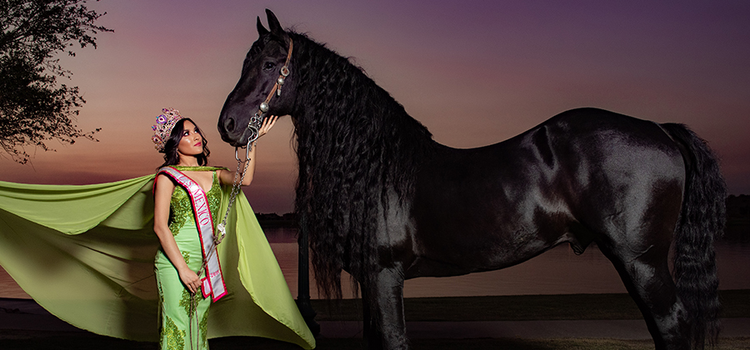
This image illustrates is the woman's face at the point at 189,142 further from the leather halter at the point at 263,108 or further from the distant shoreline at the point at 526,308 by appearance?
the distant shoreline at the point at 526,308

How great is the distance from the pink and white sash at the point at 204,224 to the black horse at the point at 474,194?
41cm

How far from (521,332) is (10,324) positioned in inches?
217

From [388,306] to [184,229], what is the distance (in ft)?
3.90

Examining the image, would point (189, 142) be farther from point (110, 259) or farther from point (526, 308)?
point (526, 308)

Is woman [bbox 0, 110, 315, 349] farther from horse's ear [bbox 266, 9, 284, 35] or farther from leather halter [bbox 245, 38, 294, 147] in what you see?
horse's ear [bbox 266, 9, 284, 35]

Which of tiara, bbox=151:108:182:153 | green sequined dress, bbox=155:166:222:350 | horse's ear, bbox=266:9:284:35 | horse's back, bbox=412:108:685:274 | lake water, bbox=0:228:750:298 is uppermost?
horse's ear, bbox=266:9:284:35

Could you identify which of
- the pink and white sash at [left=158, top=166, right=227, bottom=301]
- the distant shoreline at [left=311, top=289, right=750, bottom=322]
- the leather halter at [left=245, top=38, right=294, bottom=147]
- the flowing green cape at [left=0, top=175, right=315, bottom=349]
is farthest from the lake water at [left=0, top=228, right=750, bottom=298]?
the leather halter at [left=245, top=38, right=294, bottom=147]

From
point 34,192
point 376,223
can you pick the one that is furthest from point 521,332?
point 34,192

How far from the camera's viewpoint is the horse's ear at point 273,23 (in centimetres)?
278

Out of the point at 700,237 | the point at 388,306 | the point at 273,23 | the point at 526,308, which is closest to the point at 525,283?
the point at 526,308

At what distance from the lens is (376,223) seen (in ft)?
8.93

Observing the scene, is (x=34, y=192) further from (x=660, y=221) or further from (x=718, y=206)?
(x=718, y=206)

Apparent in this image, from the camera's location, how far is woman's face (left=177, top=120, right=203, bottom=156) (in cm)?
306

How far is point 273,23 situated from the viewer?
9.18ft
